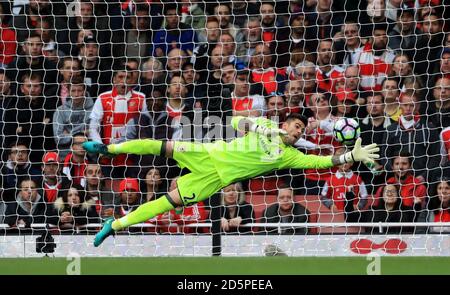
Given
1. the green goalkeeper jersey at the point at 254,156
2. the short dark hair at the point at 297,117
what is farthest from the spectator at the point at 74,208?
the short dark hair at the point at 297,117

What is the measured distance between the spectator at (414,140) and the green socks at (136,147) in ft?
7.04

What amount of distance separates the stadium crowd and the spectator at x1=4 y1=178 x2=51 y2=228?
1 cm

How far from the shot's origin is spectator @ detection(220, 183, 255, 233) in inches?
459

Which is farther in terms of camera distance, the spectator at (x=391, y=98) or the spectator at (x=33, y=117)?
the spectator at (x=33, y=117)

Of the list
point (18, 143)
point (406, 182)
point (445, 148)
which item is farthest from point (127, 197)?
point (445, 148)

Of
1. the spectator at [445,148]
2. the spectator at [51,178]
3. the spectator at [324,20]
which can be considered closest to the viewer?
the spectator at [445,148]

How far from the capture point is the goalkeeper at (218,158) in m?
11.2

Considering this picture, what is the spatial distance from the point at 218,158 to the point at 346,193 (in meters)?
1.35

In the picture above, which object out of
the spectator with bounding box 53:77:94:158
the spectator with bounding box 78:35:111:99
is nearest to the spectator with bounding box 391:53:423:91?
the spectator with bounding box 78:35:111:99

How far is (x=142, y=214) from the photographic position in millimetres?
11273

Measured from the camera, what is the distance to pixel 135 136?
41.1 ft

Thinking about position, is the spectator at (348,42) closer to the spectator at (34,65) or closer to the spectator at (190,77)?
the spectator at (190,77)

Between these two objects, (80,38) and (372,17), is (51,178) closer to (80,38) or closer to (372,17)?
(80,38)

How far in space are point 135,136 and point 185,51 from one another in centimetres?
95
